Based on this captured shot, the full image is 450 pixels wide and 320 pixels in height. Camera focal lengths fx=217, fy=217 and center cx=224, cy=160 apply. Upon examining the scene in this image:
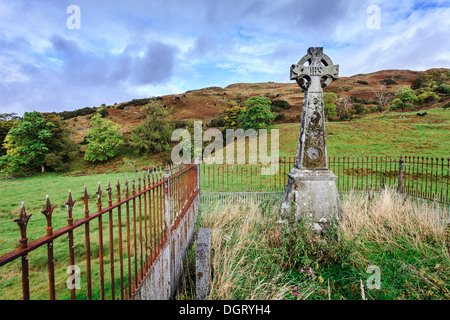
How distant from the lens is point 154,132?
2528cm

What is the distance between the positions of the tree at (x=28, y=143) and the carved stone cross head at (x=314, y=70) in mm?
26046

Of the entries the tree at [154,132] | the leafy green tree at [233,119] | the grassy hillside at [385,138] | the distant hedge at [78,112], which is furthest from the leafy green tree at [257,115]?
the distant hedge at [78,112]

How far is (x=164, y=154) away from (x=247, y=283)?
22900mm

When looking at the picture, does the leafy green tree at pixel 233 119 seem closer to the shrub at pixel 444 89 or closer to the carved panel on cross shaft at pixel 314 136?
the carved panel on cross shaft at pixel 314 136

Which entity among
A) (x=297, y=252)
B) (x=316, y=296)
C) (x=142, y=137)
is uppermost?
(x=142, y=137)

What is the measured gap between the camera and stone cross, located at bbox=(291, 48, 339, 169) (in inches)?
216

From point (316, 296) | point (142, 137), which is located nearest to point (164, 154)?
A: point (142, 137)

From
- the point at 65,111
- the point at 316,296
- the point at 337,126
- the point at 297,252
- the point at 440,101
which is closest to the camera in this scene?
the point at 316,296

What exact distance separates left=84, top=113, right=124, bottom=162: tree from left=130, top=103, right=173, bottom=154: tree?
2525 mm

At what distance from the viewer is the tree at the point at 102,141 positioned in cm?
2470

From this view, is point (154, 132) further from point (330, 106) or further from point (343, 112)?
point (343, 112)

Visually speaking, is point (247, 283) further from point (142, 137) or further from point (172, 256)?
point (142, 137)

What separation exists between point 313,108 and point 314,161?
1351mm
